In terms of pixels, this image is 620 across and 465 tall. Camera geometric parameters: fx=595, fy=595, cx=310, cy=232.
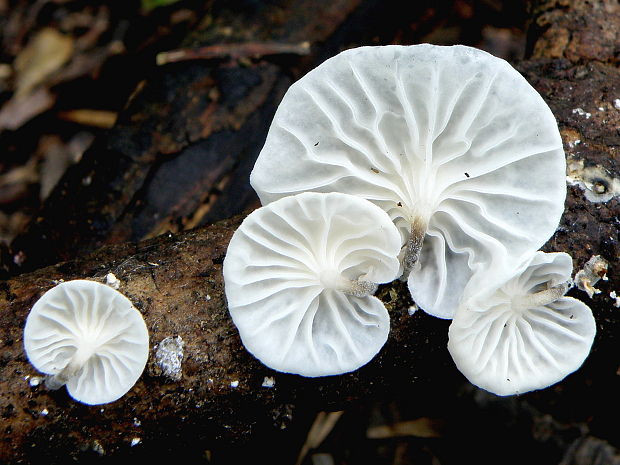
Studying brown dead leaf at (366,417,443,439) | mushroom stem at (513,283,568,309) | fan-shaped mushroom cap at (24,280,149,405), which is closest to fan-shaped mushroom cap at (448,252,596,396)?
mushroom stem at (513,283,568,309)

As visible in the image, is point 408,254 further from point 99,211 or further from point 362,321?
point 99,211

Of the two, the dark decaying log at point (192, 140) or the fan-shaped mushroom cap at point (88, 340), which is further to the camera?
the dark decaying log at point (192, 140)

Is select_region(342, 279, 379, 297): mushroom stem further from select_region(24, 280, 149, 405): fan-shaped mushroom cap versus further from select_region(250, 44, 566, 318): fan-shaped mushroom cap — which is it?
select_region(24, 280, 149, 405): fan-shaped mushroom cap

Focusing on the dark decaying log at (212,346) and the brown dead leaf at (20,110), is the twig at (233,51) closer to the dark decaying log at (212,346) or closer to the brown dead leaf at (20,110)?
the brown dead leaf at (20,110)

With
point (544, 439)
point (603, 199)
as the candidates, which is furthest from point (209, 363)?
point (544, 439)

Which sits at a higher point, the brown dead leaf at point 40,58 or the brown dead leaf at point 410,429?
the brown dead leaf at point 40,58

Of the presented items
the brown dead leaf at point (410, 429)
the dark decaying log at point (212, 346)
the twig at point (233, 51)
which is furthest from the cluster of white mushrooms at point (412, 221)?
the twig at point (233, 51)
